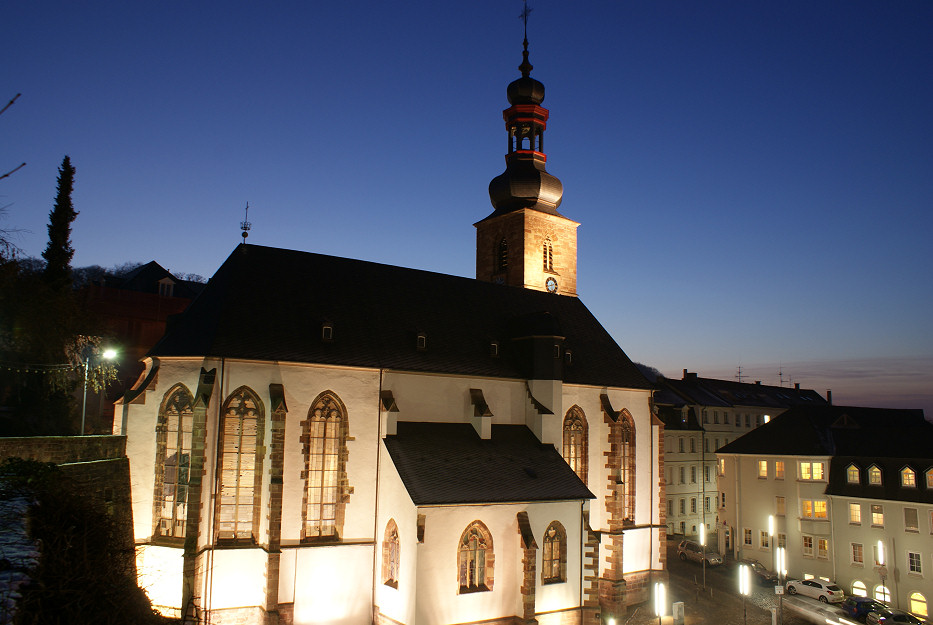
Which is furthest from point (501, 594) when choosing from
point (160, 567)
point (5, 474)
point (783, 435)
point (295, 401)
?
point (783, 435)

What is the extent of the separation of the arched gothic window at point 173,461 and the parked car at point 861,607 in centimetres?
2875

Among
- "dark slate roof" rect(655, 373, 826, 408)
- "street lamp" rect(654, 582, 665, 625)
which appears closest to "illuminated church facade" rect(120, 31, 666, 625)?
"street lamp" rect(654, 582, 665, 625)

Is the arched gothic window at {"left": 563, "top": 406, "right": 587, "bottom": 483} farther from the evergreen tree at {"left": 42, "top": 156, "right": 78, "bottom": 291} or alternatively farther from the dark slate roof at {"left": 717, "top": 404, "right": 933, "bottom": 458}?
the evergreen tree at {"left": 42, "top": 156, "right": 78, "bottom": 291}

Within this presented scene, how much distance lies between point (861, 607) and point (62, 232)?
42.9 meters

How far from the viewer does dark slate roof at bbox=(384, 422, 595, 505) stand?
22.9 m

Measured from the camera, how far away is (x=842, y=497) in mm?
37562

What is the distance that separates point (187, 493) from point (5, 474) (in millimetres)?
10749

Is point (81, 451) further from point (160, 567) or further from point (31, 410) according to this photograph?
point (31, 410)

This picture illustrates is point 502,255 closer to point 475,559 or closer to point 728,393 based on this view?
point 475,559

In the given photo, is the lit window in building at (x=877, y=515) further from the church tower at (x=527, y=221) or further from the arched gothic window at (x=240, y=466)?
the arched gothic window at (x=240, y=466)

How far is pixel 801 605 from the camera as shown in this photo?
32.3 meters

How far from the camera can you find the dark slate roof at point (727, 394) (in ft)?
178

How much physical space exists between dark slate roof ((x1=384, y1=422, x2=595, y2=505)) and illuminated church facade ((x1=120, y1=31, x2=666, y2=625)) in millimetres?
83

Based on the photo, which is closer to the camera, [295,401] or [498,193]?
[295,401]
